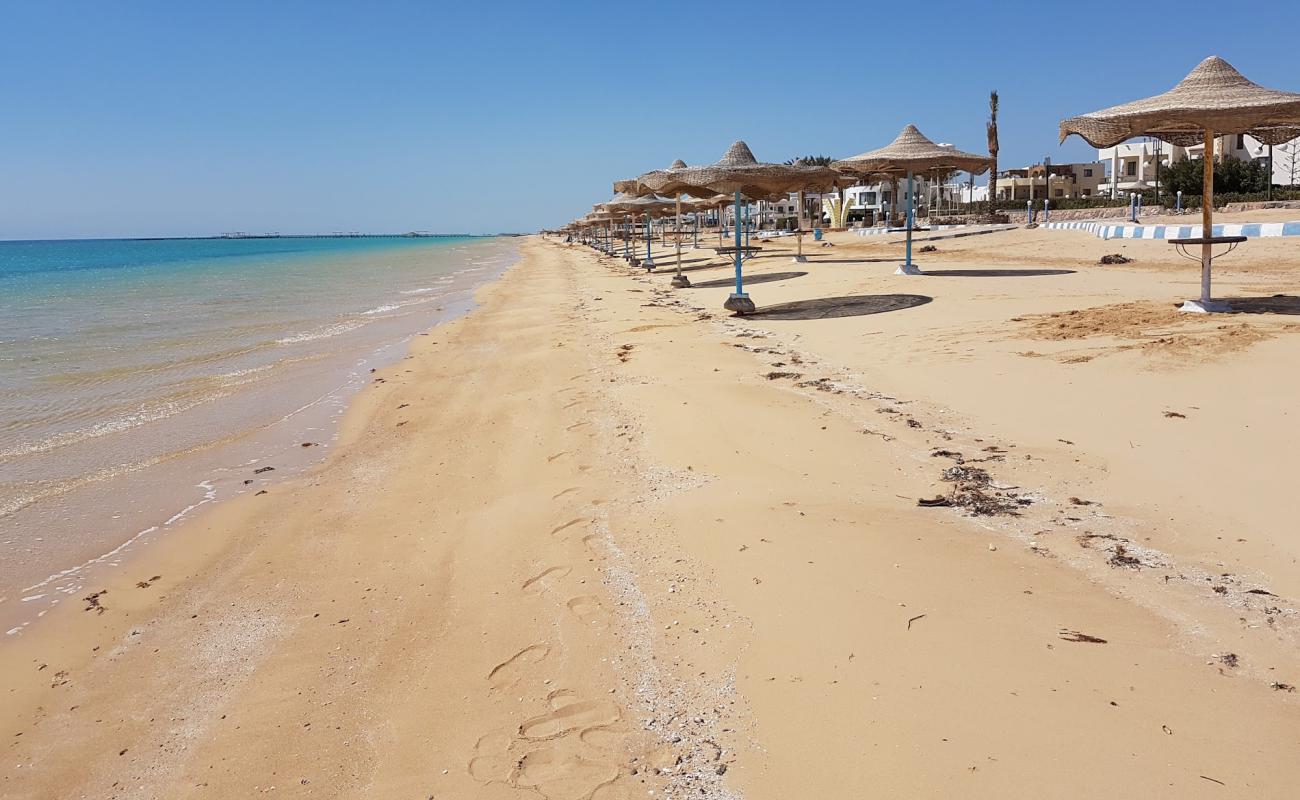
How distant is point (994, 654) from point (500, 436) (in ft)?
12.8

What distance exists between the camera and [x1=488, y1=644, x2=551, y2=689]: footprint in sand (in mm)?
2529

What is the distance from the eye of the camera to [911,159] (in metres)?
12.9

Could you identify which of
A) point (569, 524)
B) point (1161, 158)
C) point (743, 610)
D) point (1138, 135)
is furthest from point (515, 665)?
point (1161, 158)

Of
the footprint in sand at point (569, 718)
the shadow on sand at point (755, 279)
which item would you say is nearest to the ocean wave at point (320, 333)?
the shadow on sand at point (755, 279)

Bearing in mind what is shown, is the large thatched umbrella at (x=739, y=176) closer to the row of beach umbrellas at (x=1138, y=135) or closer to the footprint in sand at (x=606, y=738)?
the row of beach umbrellas at (x=1138, y=135)

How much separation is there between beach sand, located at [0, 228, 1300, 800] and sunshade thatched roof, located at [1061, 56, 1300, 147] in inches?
101

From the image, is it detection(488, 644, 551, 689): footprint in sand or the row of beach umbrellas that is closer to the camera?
detection(488, 644, 551, 689): footprint in sand

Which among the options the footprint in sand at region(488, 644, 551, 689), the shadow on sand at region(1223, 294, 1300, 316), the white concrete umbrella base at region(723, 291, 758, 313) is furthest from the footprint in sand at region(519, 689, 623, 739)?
the white concrete umbrella base at region(723, 291, 758, 313)

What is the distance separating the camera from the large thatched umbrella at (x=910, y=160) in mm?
12992

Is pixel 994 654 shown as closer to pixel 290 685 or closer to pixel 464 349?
pixel 290 685

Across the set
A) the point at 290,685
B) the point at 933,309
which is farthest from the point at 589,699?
the point at 933,309

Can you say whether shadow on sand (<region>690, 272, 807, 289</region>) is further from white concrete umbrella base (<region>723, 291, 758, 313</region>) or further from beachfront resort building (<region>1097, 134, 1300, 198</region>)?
beachfront resort building (<region>1097, 134, 1300, 198</region>)

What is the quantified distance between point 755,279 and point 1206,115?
355 inches

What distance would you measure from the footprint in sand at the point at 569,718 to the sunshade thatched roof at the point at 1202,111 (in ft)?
26.2
